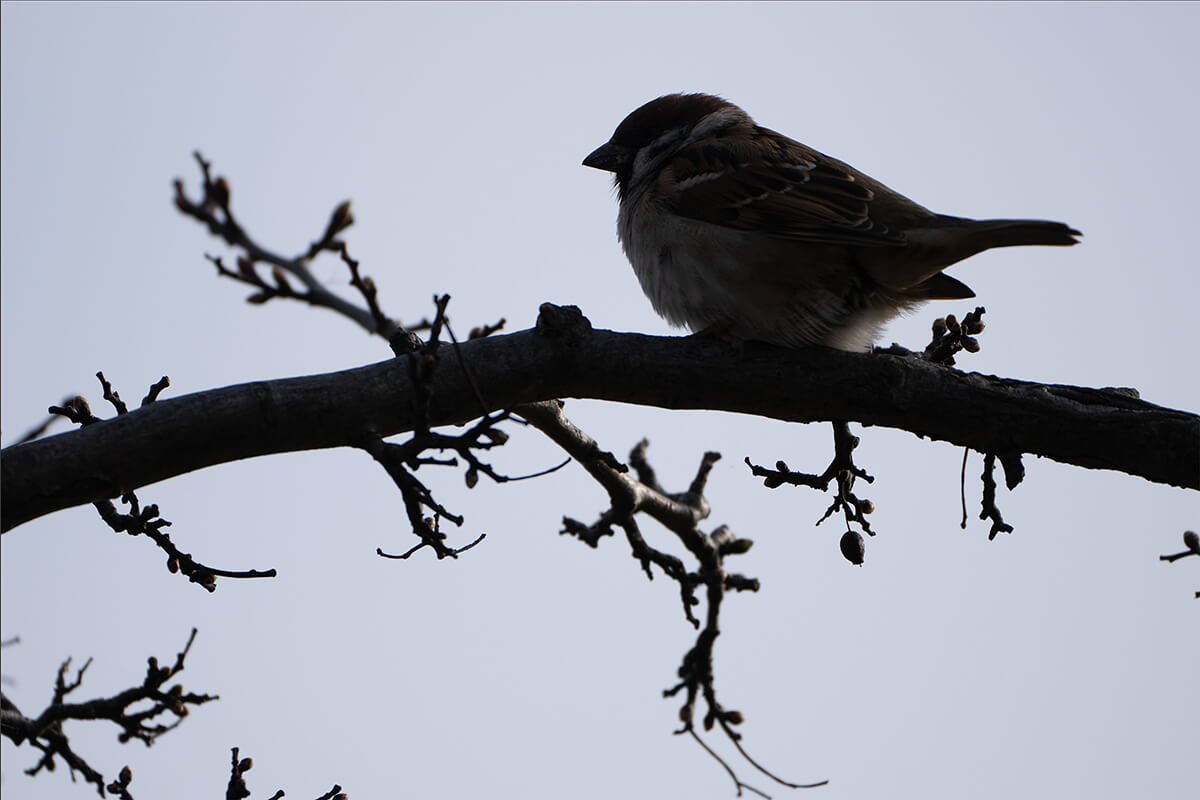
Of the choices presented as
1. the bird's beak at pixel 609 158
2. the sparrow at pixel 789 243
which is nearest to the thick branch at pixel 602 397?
the sparrow at pixel 789 243

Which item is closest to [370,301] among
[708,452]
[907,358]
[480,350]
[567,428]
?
[567,428]

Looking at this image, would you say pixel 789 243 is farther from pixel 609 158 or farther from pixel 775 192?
pixel 609 158

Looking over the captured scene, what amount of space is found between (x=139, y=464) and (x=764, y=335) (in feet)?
5.88

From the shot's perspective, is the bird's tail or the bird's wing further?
the bird's wing

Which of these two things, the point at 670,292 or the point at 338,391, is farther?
the point at 670,292

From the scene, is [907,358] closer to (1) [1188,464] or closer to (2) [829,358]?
(2) [829,358]

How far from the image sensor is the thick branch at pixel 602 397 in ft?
7.65

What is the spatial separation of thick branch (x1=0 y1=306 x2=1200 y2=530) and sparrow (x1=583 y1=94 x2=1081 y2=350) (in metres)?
0.33

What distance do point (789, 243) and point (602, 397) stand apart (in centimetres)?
98

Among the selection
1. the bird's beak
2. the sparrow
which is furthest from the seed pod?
the bird's beak

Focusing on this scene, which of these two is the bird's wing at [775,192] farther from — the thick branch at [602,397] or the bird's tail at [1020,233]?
the thick branch at [602,397]

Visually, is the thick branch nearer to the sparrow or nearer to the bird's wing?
the sparrow

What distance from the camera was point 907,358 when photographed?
110 inches

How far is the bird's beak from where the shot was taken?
4.45 m
